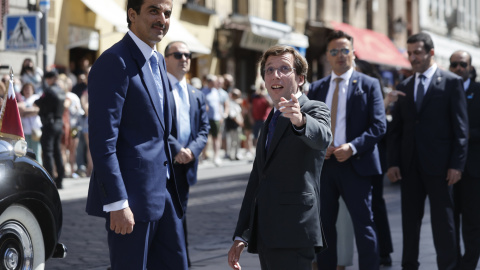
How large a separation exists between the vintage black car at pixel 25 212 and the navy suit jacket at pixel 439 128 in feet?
9.26

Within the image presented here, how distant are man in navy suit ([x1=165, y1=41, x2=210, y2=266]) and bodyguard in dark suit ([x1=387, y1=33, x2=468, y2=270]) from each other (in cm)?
158

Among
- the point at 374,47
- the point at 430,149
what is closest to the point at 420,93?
the point at 430,149

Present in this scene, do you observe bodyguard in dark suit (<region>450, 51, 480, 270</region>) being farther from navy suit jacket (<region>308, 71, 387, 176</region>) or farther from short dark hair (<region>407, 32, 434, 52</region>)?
navy suit jacket (<region>308, 71, 387, 176</region>)

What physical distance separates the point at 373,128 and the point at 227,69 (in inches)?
889

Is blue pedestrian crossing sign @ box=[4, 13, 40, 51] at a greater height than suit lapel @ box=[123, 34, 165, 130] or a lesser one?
lesser

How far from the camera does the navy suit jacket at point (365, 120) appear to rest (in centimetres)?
708

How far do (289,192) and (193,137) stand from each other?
3142 millimetres

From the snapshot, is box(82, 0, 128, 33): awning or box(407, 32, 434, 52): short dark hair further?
box(82, 0, 128, 33): awning

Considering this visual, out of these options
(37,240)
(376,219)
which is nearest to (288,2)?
(376,219)

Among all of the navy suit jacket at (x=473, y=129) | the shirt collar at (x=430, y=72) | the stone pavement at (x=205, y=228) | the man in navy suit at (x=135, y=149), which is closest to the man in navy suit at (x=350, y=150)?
the shirt collar at (x=430, y=72)

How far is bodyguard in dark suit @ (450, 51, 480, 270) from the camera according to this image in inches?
298

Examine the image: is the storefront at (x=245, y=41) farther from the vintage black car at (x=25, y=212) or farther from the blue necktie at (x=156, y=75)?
the blue necktie at (x=156, y=75)

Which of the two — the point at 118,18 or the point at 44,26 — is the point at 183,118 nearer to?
the point at 44,26

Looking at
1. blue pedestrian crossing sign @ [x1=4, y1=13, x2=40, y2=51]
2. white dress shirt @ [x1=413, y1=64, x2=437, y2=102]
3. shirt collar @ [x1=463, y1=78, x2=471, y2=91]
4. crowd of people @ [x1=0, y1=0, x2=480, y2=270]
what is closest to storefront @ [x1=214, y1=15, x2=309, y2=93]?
blue pedestrian crossing sign @ [x1=4, y1=13, x2=40, y2=51]
